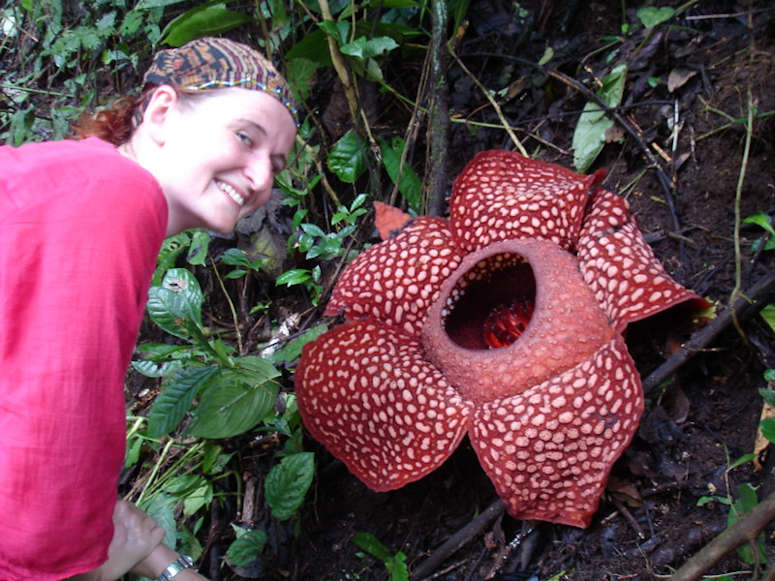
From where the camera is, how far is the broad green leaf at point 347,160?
2.82 m

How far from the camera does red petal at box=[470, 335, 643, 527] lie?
4.78 feet

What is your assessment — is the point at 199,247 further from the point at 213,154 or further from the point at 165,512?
the point at 213,154

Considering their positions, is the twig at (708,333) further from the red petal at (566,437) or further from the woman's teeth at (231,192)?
the woman's teeth at (231,192)

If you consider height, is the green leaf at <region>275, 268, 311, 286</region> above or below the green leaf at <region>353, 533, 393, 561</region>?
above

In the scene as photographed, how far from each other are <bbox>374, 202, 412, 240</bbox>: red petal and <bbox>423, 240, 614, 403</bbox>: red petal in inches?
11.5

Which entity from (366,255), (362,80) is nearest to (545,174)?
(366,255)

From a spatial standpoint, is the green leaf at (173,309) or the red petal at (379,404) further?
the green leaf at (173,309)

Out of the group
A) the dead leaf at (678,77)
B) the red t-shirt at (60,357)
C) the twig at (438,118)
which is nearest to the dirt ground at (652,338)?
the dead leaf at (678,77)

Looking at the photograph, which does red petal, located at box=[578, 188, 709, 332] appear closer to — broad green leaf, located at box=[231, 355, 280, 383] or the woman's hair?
broad green leaf, located at box=[231, 355, 280, 383]

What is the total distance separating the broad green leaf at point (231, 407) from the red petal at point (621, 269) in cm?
105

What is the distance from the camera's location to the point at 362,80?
294 centimetres

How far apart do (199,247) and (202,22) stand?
95cm

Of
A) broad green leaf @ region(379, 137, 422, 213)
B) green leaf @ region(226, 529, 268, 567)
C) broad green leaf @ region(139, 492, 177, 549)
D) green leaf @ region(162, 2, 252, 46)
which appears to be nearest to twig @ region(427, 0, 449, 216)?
broad green leaf @ region(379, 137, 422, 213)

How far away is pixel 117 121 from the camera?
5.99ft
